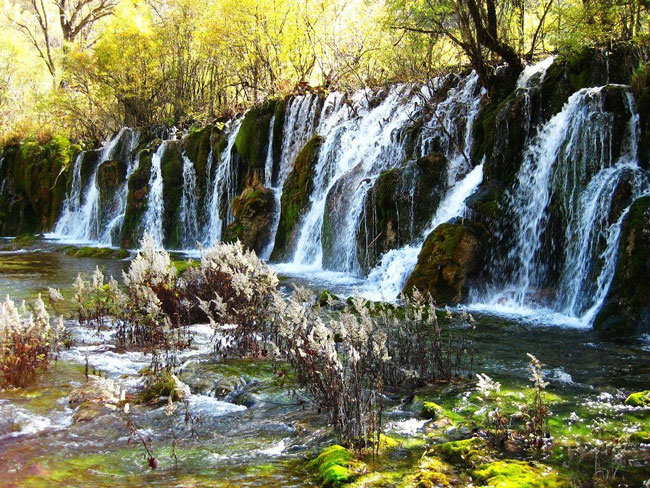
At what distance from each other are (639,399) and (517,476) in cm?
218

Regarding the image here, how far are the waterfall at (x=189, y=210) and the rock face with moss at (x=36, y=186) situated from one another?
1080 centimetres

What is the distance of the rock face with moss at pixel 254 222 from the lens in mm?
20172

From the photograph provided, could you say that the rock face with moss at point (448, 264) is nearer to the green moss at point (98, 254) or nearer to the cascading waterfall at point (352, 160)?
the cascading waterfall at point (352, 160)

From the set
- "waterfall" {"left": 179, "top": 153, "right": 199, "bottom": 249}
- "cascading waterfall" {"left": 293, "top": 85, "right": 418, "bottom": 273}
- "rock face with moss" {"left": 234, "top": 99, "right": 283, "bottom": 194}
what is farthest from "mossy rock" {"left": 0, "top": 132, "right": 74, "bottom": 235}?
"cascading waterfall" {"left": 293, "top": 85, "right": 418, "bottom": 273}

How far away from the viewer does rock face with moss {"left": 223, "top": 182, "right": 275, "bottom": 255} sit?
20.2m

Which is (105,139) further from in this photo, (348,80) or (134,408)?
(134,408)

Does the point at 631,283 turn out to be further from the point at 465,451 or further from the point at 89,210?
the point at 89,210

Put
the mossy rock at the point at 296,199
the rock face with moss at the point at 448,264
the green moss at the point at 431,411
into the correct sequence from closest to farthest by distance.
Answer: the green moss at the point at 431,411
the rock face with moss at the point at 448,264
the mossy rock at the point at 296,199

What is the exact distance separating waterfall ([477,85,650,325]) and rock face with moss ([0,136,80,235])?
27.6 metres

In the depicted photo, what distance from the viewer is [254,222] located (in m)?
20.3

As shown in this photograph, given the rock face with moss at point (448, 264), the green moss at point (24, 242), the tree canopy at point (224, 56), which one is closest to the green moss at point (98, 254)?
the green moss at point (24, 242)

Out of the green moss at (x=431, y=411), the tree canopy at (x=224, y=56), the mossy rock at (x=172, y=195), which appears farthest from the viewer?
the mossy rock at (x=172, y=195)

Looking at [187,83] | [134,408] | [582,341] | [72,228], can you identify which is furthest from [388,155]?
[72,228]

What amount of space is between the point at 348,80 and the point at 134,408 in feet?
62.7
